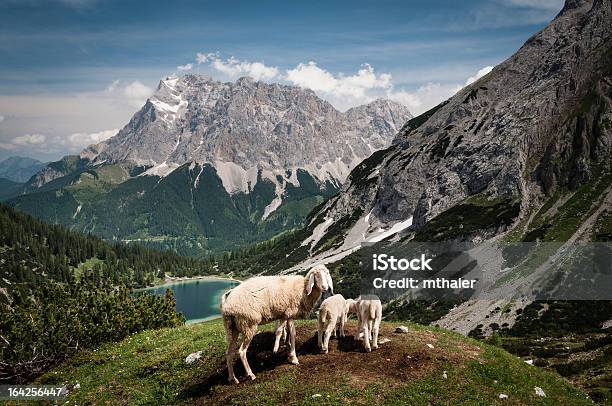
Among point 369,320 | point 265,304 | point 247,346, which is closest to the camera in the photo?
point 247,346

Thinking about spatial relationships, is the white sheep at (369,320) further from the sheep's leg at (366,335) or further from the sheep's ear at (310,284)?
the sheep's ear at (310,284)

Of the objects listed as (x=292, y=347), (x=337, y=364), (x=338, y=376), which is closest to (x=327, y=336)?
(x=337, y=364)

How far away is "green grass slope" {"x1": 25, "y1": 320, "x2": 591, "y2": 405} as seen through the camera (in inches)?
699

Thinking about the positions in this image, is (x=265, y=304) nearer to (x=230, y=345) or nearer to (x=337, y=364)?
(x=230, y=345)

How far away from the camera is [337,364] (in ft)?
64.7

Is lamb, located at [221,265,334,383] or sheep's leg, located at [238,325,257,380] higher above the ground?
lamb, located at [221,265,334,383]

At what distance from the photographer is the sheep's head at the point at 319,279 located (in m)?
20.0

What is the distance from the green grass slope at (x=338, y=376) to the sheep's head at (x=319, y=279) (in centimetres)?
350

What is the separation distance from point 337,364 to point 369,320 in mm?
3079

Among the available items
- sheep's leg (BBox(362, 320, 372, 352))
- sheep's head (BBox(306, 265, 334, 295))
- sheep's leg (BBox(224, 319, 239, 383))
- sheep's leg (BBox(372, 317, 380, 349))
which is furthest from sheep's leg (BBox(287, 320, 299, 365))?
sheep's leg (BBox(372, 317, 380, 349))

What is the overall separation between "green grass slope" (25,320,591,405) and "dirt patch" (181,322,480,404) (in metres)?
0.05

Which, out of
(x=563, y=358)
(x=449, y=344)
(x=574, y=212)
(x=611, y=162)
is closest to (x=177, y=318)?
(x=449, y=344)

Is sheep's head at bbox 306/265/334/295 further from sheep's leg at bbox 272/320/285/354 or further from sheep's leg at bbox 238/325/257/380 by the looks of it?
sheep's leg at bbox 238/325/257/380

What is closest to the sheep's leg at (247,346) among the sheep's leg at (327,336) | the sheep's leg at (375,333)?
the sheep's leg at (327,336)
